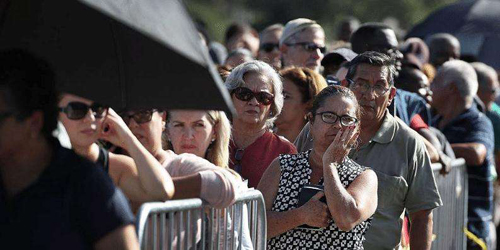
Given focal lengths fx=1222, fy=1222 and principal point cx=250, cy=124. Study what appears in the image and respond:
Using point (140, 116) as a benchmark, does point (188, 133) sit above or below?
below

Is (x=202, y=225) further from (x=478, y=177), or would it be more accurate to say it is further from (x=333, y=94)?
(x=478, y=177)

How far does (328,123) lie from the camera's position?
21.3ft

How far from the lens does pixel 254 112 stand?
7.29 metres

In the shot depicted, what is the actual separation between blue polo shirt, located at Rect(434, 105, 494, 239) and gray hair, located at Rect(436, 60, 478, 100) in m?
0.22

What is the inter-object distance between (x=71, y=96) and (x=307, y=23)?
19.2ft

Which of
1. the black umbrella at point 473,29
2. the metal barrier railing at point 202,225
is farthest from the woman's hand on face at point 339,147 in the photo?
the black umbrella at point 473,29

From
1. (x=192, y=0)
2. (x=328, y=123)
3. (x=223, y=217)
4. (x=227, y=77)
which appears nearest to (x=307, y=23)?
(x=227, y=77)

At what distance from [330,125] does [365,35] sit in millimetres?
2899

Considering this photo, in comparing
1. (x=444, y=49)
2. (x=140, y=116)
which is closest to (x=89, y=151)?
(x=140, y=116)

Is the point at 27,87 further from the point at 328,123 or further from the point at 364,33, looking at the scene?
the point at 364,33

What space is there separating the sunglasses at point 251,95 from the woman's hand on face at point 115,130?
2288 mm

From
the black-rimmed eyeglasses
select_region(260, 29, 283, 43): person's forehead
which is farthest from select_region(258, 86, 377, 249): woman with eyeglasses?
select_region(260, 29, 283, 43): person's forehead

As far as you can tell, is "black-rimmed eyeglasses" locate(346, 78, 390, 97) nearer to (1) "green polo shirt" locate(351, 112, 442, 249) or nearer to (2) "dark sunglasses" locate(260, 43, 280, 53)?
(1) "green polo shirt" locate(351, 112, 442, 249)

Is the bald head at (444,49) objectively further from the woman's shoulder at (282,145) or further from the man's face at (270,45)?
the woman's shoulder at (282,145)
